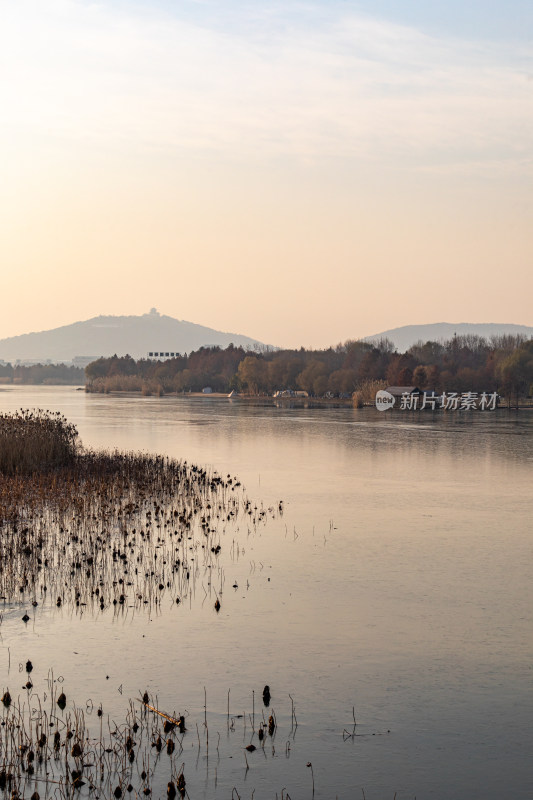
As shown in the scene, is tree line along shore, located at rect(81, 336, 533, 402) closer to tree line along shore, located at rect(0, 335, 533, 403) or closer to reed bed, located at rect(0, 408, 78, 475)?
tree line along shore, located at rect(0, 335, 533, 403)

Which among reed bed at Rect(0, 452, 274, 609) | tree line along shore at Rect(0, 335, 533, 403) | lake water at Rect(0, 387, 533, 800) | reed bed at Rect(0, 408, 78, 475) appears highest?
tree line along shore at Rect(0, 335, 533, 403)

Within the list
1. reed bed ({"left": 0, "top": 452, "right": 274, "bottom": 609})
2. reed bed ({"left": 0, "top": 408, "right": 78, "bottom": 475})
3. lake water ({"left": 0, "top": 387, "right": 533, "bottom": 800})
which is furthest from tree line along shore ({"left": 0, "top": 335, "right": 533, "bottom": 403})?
lake water ({"left": 0, "top": 387, "right": 533, "bottom": 800})

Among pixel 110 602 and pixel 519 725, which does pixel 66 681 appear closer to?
pixel 110 602

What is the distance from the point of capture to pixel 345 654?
33.8ft

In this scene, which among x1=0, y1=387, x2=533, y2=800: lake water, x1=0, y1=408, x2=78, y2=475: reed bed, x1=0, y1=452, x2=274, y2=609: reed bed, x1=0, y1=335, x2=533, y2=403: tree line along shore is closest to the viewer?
x1=0, y1=387, x2=533, y2=800: lake water

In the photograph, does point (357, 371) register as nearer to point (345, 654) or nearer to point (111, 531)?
point (111, 531)

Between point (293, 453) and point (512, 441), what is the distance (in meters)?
13.8

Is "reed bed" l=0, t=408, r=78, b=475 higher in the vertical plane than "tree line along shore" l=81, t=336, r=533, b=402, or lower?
lower

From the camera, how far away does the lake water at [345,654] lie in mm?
7477

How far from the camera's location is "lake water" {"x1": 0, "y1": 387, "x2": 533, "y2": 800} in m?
7.48

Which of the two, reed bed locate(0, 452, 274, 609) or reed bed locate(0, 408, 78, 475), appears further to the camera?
reed bed locate(0, 408, 78, 475)

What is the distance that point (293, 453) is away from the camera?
3862 centimetres

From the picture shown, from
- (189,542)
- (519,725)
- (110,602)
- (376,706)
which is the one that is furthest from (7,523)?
(519,725)

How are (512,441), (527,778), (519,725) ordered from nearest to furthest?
(527,778)
(519,725)
(512,441)
